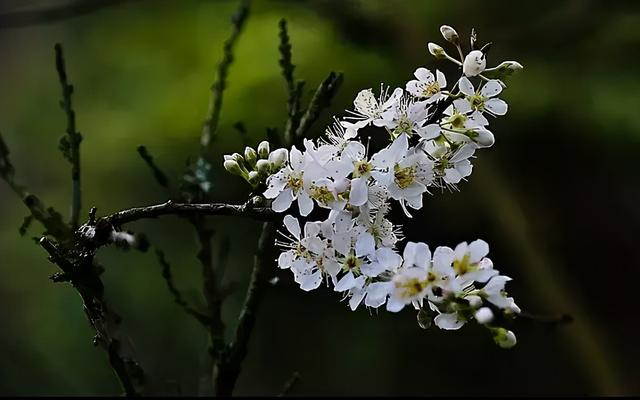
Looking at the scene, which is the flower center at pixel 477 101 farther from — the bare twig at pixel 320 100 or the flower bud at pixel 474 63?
the bare twig at pixel 320 100

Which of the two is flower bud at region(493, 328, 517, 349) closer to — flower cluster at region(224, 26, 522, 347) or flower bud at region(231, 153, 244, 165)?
flower cluster at region(224, 26, 522, 347)

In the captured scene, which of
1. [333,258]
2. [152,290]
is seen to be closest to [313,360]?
[152,290]

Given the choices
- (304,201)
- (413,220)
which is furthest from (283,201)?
(413,220)

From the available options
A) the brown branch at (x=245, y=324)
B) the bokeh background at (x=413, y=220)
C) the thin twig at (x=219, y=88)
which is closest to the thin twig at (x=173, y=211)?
the brown branch at (x=245, y=324)

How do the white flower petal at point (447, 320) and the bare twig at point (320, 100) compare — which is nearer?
the white flower petal at point (447, 320)

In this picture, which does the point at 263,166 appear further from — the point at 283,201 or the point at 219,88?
the point at 219,88

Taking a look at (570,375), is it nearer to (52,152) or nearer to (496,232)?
(496,232)

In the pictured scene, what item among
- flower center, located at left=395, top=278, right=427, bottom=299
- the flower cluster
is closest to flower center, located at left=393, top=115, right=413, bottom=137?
the flower cluster
